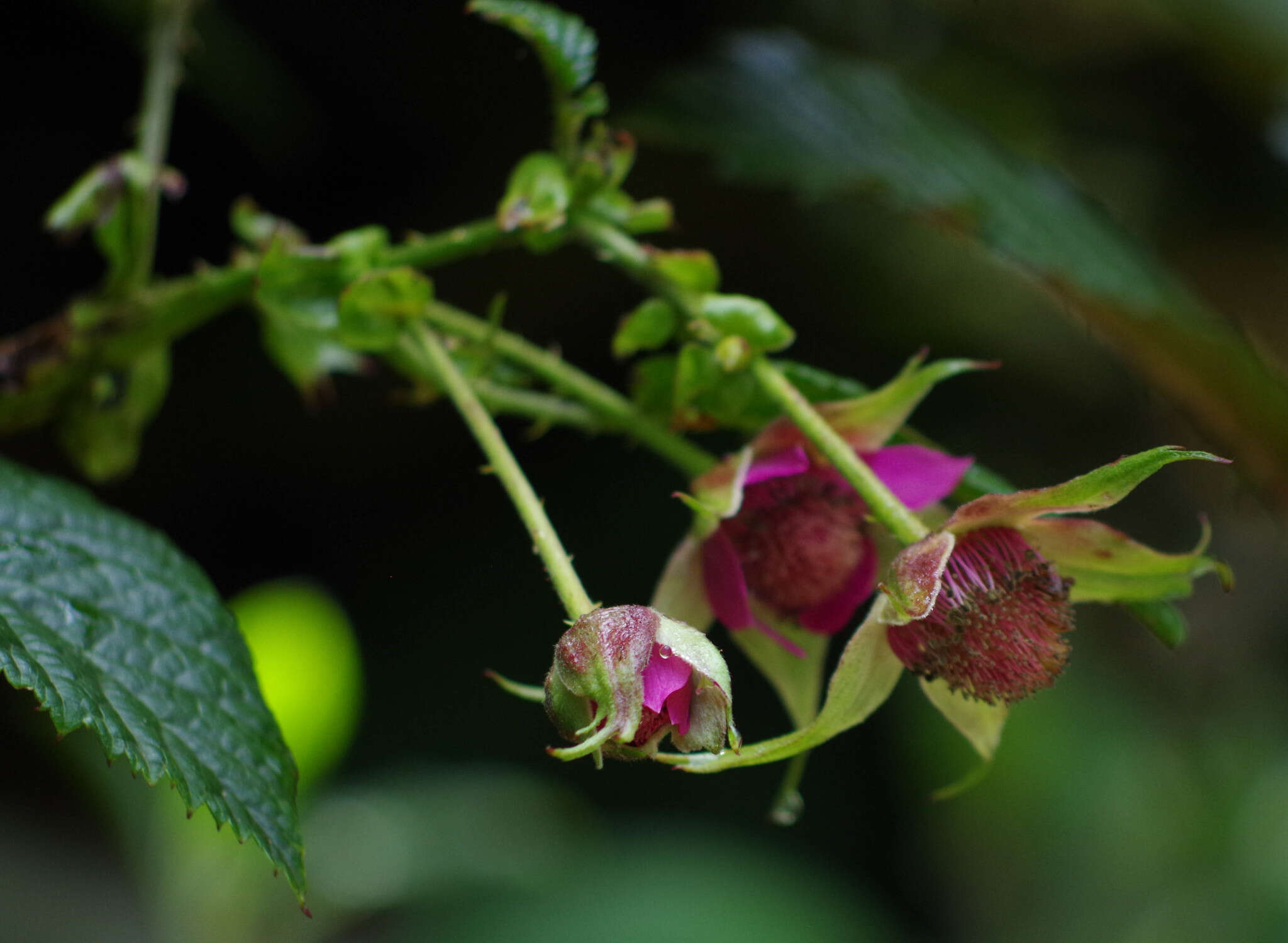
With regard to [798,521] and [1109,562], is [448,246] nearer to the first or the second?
[798,521]

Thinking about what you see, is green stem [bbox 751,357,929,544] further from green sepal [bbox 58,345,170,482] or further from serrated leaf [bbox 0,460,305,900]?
green sepal [bbox 58,345,170,482]

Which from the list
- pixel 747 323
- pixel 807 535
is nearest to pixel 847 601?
pixel 807 535

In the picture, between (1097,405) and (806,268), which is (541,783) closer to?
(806,268)

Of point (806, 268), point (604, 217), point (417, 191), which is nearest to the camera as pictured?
point (604, 217)

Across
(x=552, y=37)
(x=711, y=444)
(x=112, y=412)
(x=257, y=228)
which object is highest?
(x=552, y=37)

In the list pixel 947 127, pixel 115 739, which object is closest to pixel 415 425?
pixel 947 127

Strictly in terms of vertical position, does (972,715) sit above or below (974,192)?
below

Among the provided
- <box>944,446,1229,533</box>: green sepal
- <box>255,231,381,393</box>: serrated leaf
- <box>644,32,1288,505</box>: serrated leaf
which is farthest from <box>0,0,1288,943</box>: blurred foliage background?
<box>944,446,1229,533</box>: green sepal
